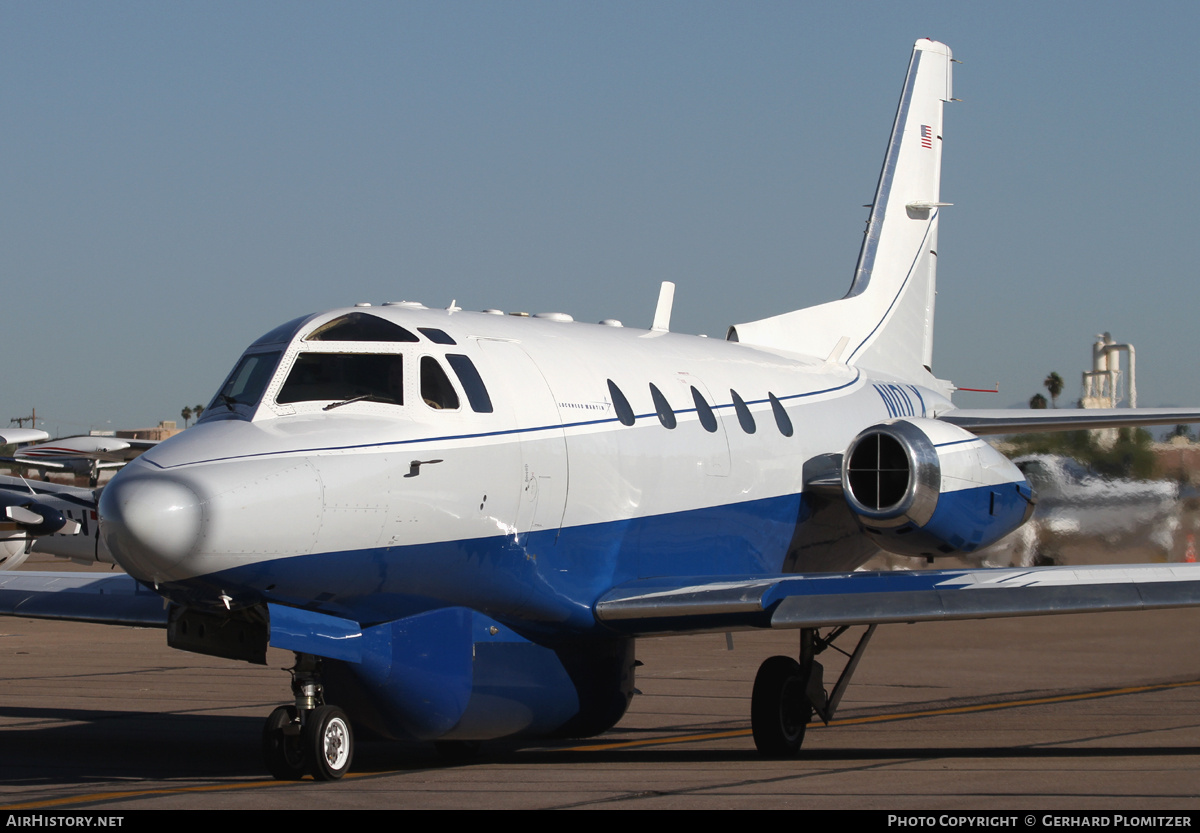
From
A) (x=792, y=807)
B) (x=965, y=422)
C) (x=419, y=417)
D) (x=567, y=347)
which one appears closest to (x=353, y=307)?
(x=419, y=417)

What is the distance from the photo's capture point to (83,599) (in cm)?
1277

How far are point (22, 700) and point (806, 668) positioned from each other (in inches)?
366

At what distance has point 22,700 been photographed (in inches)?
658

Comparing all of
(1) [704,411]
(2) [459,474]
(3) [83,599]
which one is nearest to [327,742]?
(2) [459,474]

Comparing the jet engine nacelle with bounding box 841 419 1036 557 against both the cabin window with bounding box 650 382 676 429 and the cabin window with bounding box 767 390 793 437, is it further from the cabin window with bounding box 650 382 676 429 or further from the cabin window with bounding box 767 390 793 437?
the cabin window with bounding box 650 382 676 429

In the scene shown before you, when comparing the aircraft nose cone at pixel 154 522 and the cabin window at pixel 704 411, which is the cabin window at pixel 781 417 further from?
the aircraft nose cone at pixel 154 522

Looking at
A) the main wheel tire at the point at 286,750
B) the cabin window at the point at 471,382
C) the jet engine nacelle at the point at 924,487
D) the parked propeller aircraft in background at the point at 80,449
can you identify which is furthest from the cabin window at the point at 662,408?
the parked propeller aircraft in background at the point at 80,449

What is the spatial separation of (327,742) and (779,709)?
155 inches

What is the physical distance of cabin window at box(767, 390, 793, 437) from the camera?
46.9ft

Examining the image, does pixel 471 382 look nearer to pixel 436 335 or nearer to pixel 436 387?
pixel 436 387

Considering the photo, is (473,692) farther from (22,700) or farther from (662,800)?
(22,700)

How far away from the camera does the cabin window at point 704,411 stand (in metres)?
13.2

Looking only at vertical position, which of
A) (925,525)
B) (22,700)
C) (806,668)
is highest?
(925,525)

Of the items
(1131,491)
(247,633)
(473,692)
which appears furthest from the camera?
(1131,491)
